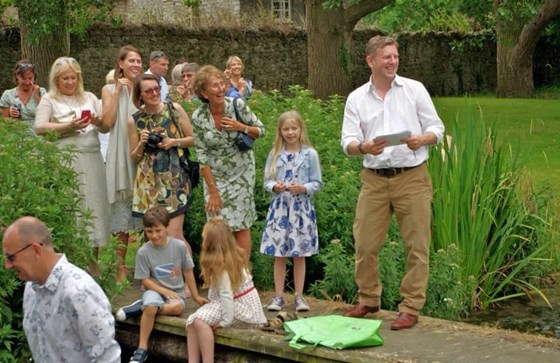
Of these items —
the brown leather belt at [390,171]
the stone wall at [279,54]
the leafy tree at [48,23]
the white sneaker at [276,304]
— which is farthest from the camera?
the stone wall at [279,54]

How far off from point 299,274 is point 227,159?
108cm

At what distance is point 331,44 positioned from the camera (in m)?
25.4

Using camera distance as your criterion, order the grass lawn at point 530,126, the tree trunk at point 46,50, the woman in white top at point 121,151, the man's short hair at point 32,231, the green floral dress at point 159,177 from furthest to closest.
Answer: the tree trunk at point 46,50 < the grass lawn at point 530,126 < the woman in white top at point 121,151 < the green floral dress at point 159,177 < the man's short hair at point 32,231

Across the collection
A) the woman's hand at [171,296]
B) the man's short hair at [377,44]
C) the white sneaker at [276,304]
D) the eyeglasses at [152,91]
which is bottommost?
the white sneaker at [276,304]

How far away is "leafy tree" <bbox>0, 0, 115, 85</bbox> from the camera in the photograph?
70.1ft

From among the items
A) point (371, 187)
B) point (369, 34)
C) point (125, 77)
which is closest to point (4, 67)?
point (369, 34)

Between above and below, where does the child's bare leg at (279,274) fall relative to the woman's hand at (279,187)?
below

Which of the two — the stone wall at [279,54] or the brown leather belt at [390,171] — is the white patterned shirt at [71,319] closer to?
the brown leather belt at [390,171]

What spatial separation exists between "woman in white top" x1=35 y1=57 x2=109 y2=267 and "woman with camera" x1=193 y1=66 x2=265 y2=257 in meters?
0.93

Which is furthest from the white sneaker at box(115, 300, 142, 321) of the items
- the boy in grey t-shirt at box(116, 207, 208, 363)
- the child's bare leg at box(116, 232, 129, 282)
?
the child's bare leg at box(116, 232, 129, 282)

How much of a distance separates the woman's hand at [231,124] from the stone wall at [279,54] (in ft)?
62.6

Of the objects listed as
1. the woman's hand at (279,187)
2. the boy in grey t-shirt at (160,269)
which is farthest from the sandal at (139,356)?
the woman's hand at (279,187)

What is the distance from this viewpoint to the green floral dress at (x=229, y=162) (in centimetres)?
971

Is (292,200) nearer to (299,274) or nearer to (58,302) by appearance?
(299,274)
